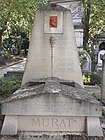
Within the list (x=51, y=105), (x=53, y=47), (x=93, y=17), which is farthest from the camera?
(x=93, y=17)

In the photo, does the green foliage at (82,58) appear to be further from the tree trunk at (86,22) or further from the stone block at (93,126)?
the stone block at (93,126)

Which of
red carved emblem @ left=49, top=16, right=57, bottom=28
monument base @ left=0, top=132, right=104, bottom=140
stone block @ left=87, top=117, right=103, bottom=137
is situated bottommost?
monument base @ left=0, top=132, right=104, bottom=140

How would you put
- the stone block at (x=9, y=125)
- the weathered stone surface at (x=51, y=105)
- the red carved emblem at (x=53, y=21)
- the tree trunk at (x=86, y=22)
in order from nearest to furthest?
the weathered stone surface at (x=51, y=105)
the stone block at (x=9, y=125)
the red carved emblem at (x=53, y=21)
the tree trunk at (x=86, y=22)

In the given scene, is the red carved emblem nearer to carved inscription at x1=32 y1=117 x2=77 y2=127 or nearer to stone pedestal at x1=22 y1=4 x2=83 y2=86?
stone pedestal at x1=22 y1=4 x2=83 y2=86

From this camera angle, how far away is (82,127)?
392cm

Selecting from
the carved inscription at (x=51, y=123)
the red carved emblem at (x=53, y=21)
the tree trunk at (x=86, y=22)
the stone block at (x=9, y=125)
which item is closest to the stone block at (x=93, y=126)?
the carved inscription at (x=51, y=123)

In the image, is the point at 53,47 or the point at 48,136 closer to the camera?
the point at 48,136

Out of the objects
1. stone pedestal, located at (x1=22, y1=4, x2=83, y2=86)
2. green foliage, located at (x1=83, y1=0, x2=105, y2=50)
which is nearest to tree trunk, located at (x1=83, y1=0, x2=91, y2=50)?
green foliage, located at (x1=83, y1=0, x2=105, y2=50)

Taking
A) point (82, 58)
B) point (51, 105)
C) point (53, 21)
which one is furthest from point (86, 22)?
point (51, 105)

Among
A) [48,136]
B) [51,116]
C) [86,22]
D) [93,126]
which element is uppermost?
[86,22]

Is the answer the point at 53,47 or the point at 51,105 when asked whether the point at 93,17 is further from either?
the point at 51,105

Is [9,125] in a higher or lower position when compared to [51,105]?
lower

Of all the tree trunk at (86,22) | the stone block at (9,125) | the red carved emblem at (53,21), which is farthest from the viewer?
the tree trunk at (86,22)

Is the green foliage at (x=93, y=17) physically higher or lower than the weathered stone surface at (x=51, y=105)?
higher
